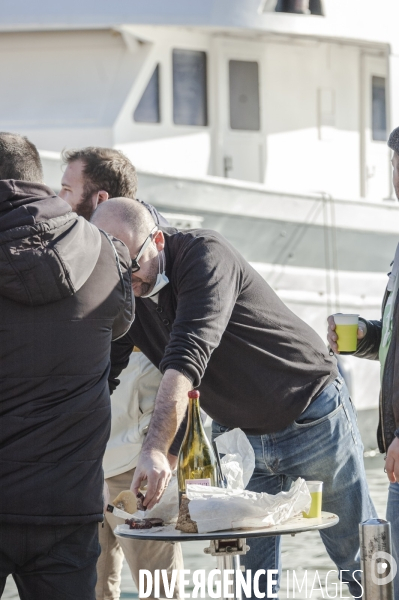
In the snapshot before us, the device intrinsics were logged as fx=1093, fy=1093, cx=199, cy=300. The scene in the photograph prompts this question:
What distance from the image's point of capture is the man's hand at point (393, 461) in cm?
313

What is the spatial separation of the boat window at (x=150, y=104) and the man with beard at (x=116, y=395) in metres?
6.03

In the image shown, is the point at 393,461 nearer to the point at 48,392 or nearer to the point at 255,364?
the point at 255,364

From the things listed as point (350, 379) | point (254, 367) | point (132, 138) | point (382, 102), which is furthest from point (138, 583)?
point (382, 102)

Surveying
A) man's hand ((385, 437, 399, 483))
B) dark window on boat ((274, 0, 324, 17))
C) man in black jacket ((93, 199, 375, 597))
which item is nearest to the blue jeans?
man in black jacket ((93, 199, 375, 597))

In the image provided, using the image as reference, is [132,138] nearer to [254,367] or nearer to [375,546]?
[254,367]

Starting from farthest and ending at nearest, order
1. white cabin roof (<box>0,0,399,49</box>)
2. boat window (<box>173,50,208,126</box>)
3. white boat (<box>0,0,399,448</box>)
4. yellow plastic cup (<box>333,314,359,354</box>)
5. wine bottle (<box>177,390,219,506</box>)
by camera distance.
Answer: boat window (<box>173,50,208,126</box>) → white boat (<box>0,0,399,448</box>) → white cabin roof (<box>0,0,399,49</box>) → yellow plastic cup (<box>333,314,359,354</box>) → wine bottle (<box>177,390,219,506</box>)

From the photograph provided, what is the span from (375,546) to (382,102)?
980 centimetres

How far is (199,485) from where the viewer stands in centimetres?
279

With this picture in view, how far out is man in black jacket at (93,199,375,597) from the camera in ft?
10.7

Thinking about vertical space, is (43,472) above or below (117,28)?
below

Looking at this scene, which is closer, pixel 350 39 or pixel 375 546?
pixel 375 546

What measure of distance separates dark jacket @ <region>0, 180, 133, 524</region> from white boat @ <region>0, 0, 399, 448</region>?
6028mm

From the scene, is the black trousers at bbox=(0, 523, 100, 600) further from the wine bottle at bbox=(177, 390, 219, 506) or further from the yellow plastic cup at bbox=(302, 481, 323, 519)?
the yellow plastic cup at bbox=(302, 481, 323, 519)

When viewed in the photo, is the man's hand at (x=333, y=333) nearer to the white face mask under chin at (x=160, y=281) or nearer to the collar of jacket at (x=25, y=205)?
the white face mask under chin at (x=160, y=281)
